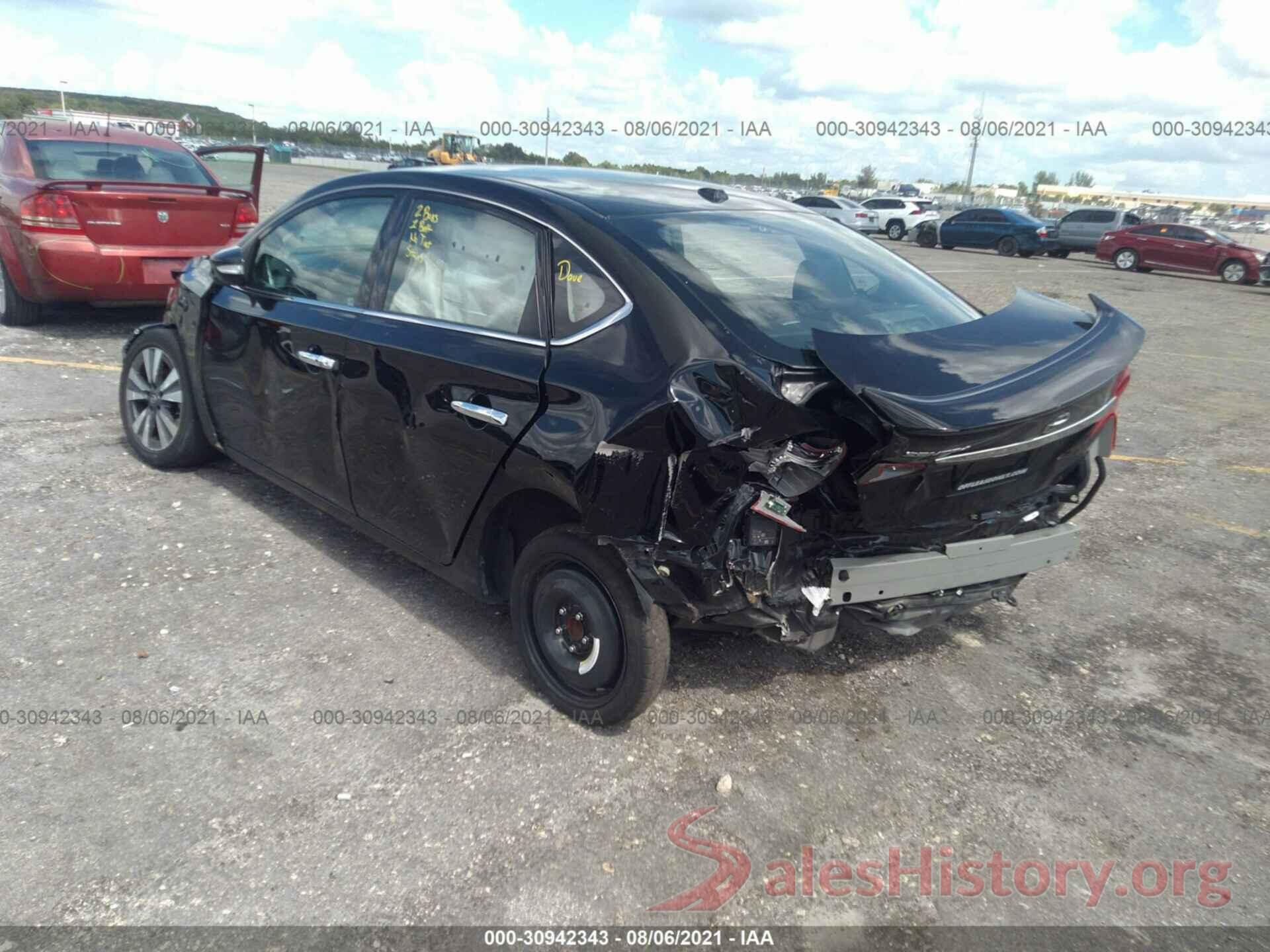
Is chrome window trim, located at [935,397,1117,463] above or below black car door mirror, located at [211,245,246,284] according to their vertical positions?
below

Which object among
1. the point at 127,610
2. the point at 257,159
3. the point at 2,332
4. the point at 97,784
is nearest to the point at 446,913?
the point at 97,784

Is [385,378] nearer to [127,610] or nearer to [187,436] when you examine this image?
[127,610]

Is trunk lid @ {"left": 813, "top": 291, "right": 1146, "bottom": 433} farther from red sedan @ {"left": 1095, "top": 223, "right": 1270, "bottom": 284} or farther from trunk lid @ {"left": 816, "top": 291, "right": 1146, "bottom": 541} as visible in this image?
red sedan @ {"left": 1095, "top": 223, "right": 1270, "bottom": 284}

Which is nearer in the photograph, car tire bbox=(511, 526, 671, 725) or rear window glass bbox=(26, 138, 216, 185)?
car tire bbox=(511, 526, 671, 725)

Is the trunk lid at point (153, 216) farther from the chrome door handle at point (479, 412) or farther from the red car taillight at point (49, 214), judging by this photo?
the chrome door handle at point (479, 412)

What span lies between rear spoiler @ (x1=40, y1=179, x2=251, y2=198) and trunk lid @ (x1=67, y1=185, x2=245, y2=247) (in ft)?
0.08

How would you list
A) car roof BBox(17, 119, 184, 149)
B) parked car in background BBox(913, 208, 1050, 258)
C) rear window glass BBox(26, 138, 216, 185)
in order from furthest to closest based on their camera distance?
parked car in background BBox(913, 208, 1050, 258), car roof BBox(17, 119, 184, 149), rear window glass BBox(26, 138, 216, 185)

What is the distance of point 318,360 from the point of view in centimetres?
388

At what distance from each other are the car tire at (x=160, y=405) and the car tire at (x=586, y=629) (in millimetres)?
2646

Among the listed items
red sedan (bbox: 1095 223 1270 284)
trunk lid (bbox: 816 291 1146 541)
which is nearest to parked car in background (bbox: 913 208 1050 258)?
red sedan (bbox: 1095 223 1270 284)

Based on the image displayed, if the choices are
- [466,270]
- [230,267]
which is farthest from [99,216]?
[466,270]

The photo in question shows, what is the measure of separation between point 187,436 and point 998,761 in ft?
14.0

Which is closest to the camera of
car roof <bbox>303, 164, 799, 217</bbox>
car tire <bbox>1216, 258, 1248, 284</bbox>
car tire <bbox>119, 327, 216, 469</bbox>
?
car roof <bbox>303, 164, 799, 217</bbox>
